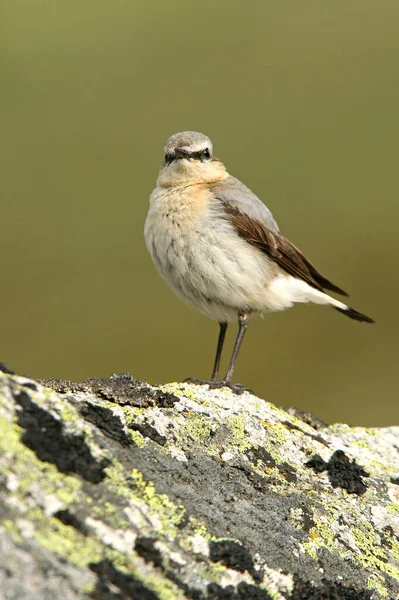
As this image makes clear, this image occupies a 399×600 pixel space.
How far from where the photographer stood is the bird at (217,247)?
742 cm

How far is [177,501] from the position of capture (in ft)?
12.4

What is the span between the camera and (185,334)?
59.5 ft

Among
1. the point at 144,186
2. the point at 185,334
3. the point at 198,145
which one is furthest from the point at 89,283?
the point at 198,145

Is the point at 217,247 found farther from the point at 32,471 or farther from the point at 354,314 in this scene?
the point at 32,471

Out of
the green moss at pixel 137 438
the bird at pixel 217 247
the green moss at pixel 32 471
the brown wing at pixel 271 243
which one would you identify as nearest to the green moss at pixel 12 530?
the green moss at pixel 32 471

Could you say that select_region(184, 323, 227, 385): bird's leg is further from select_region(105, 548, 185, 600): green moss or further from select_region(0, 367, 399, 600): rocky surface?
select_region(105, 548, 185, 600): green moss

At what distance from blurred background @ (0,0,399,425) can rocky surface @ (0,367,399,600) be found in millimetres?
9439

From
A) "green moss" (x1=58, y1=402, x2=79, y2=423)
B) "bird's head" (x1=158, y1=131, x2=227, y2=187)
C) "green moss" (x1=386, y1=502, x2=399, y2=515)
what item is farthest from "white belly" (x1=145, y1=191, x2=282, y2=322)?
"green moss" (x1=58, y1=402, x2=79, y2=423)

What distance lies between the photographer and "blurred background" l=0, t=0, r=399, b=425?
16.7 metres

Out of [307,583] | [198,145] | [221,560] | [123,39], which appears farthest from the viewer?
[123,39]

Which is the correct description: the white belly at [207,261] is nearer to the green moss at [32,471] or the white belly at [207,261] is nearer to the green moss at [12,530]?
the green moss at [32,471]

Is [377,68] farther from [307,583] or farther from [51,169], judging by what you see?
[307,583]

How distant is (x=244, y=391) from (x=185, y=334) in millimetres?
12131

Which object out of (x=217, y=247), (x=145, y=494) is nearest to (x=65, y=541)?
(x=145, y=494)
